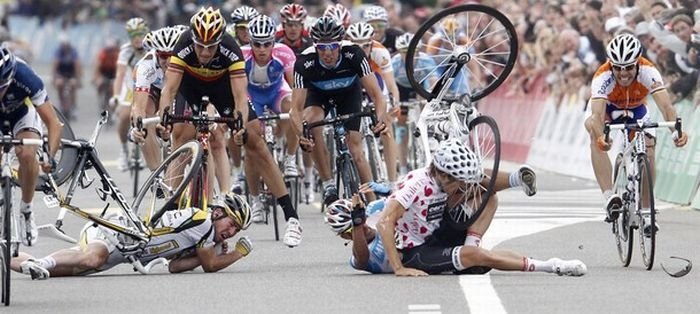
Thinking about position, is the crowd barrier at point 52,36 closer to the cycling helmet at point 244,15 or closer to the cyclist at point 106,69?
the cyclist at point 106,69

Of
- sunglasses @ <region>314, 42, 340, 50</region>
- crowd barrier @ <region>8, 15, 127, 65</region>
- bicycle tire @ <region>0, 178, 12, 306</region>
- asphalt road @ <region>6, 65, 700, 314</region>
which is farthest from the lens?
crowd barrier @ <region>8, 15, 127, 65</region>

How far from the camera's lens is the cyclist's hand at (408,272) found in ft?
44.4

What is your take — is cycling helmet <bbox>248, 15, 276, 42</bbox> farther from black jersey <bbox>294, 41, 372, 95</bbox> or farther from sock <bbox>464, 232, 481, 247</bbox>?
sock <bbox>464, 232, 481, 247</bbox>

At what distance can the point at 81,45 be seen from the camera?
57719mm

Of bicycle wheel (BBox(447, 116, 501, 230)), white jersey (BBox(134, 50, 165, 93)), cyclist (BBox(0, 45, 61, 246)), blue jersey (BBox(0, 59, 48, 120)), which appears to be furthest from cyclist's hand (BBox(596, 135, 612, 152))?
white jersey (BBox(134, 50, 165, 93))

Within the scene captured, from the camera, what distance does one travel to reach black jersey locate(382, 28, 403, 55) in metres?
24.4

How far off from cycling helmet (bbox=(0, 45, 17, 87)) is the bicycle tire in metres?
0.63

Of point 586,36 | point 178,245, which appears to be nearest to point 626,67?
point 178,245

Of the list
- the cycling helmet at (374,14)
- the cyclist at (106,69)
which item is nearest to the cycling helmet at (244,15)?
the cycling helmet at (374,14)

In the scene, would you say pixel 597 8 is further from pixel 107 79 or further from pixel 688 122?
pixel 107 79

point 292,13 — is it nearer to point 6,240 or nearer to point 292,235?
point 292,235

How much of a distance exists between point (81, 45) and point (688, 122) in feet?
126

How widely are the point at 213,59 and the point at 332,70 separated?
1.64 meters

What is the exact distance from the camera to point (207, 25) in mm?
15641
